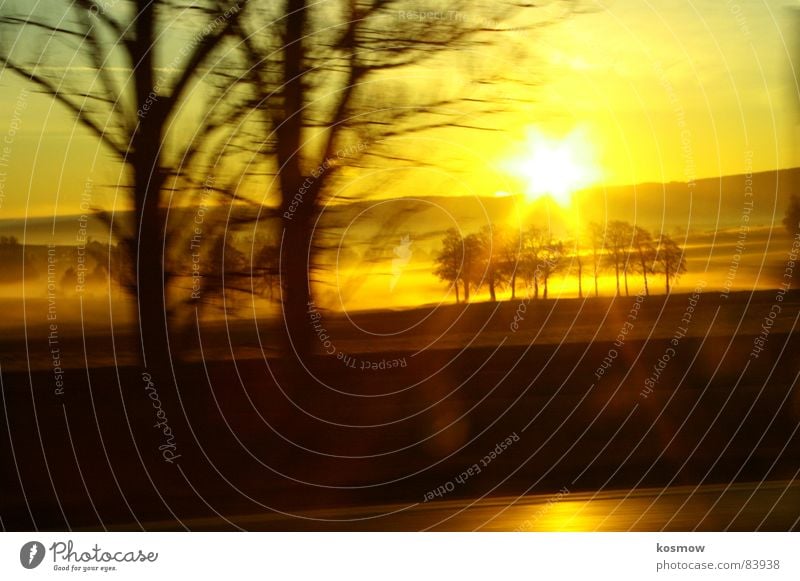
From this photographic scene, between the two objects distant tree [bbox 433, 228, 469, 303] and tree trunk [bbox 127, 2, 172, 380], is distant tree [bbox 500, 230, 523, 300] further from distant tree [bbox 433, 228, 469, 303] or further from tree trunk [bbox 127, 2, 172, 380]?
tree trunk [bbox 127, 2, 172, 380]

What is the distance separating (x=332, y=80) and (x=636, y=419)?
170cm

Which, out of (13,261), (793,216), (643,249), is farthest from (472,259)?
(13,261)

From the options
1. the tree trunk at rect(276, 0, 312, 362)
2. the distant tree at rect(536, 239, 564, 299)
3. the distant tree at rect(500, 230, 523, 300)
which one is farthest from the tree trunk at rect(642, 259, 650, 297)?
the tree trunk at rect(276, 0, 312, 362)

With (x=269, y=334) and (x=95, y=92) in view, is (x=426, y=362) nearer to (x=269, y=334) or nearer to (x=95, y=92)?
(x=269, y=334)

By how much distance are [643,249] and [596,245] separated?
6.9 inches

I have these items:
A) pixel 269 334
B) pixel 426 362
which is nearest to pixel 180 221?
pixel 269 334

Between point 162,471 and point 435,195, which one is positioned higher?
point 435,195

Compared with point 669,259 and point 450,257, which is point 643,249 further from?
point 450,257

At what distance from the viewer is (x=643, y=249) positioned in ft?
10.0

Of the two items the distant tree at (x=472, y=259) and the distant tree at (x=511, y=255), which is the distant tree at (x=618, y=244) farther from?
the distant tree at (x=472, y=259)

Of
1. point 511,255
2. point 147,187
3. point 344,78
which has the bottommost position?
point 511,255

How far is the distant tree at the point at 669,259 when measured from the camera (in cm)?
306

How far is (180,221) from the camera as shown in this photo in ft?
9.83
